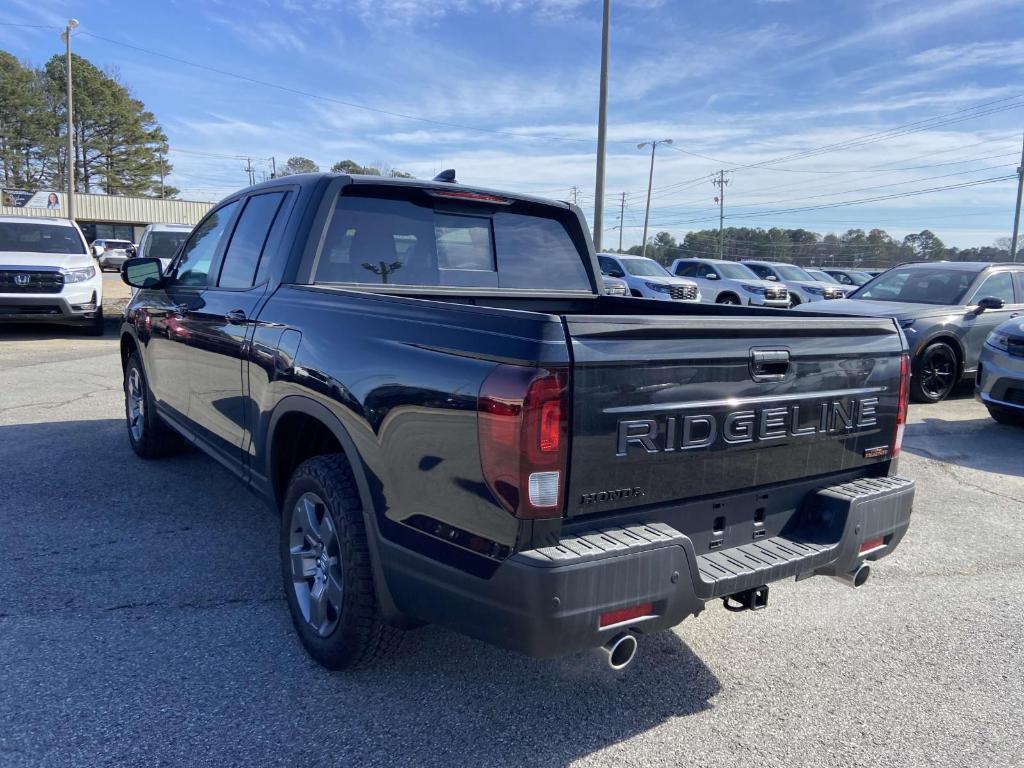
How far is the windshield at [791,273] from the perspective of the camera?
2347 centimetres

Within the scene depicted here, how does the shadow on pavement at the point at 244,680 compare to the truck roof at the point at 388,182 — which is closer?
the shadow on pavement at the point at 244,680

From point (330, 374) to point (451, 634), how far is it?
1.30 m

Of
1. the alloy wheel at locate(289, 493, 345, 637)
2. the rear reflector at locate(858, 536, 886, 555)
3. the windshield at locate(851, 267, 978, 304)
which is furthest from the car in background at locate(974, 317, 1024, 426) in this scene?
the alloy wheel at locate(289, 493, 345, 637)

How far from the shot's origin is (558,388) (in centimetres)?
218

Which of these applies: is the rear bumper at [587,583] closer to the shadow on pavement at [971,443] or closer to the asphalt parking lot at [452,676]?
the asphalt parking lot at [452,676]

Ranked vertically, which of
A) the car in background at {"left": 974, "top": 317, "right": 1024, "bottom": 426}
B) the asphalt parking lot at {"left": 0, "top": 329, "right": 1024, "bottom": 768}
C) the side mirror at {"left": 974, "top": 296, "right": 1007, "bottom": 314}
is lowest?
the asphalt parking lot at {"left": 0, "top": 329, "right": 1024, "bottom": 768}

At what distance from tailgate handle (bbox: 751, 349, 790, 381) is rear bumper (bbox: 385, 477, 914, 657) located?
0.61 m

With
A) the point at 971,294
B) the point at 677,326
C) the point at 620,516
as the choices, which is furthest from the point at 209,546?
the point at 971,294

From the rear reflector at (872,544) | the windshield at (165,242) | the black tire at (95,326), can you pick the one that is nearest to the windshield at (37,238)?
the black tire at (95,326)

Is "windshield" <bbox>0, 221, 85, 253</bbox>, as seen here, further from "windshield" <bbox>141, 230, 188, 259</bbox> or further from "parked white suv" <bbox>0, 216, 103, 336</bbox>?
"windshield" <bbox>141, 230, 188, 259</bbox>

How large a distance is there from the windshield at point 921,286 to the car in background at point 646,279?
26.8 ft

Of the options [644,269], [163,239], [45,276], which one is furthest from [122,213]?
[45,276]

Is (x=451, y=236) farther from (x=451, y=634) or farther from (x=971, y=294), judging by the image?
(x=971, y=294)

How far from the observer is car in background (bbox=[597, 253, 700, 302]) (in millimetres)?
19359
